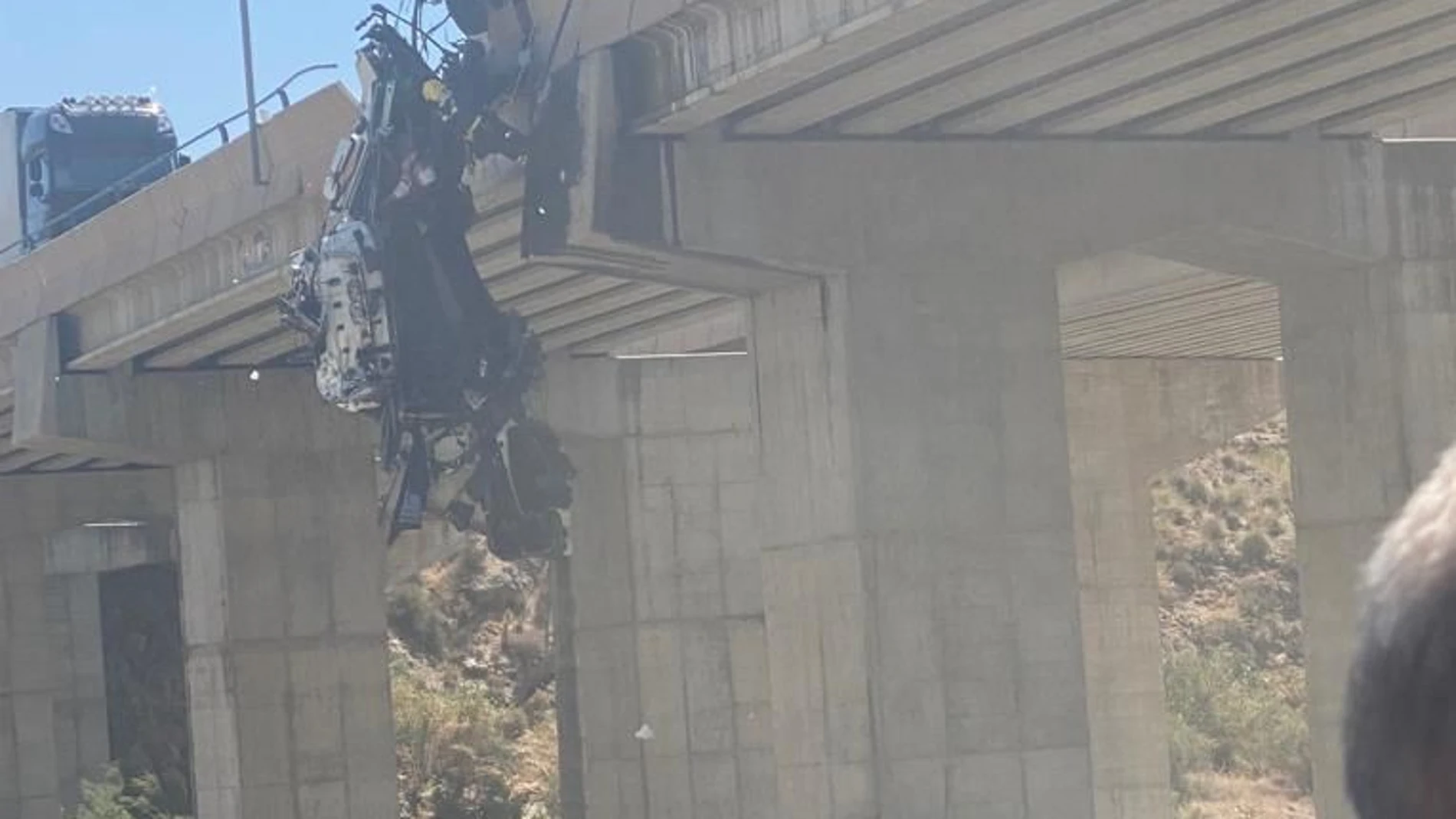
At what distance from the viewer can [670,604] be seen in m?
34.5

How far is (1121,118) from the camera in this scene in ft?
66.8

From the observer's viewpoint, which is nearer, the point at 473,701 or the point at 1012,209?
the point at 1012,209

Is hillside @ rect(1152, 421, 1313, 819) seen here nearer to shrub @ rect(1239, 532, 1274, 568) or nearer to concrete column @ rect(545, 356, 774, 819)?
shrub @ rect(1239, 532, 1274, 568)

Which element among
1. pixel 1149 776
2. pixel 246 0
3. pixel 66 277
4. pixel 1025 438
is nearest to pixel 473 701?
pixel 1149 776

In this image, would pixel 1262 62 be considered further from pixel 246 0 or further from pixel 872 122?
pixel 246 0

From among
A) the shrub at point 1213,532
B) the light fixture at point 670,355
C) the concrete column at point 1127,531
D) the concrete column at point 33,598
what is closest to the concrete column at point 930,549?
the light fixture at point 670,355

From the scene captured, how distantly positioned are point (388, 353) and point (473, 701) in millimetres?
35229

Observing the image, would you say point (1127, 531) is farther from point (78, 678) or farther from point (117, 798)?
point (78, 678)

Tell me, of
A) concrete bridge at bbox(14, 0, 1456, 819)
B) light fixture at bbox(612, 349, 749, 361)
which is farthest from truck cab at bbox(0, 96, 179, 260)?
light fixture at bbox(612, 349, 749, 361)

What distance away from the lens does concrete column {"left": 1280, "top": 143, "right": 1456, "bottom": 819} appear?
22.7 m

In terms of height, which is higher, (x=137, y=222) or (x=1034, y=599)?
(x=137, y=222)

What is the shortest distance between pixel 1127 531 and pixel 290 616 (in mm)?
12030

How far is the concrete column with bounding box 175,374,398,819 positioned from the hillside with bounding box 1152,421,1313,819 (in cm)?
1951

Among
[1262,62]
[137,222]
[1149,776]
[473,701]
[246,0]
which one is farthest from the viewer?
[473,701]
